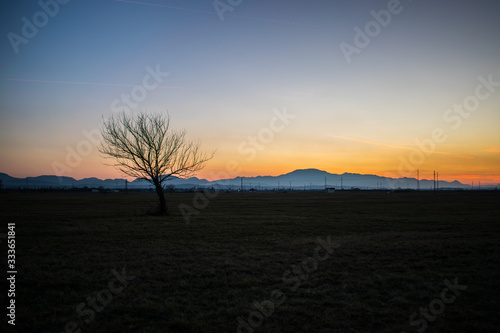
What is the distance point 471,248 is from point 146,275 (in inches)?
465

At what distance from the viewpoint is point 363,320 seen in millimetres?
5227

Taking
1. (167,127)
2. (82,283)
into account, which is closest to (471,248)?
(82,283)

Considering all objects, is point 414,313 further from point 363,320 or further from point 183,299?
point 183,299

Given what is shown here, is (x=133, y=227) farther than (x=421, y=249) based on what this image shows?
Yes
